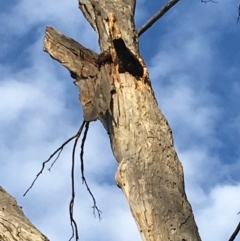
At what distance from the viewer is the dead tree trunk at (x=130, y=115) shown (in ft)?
9.32

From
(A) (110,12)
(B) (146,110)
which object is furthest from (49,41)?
(B) (146,110)

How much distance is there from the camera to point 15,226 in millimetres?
3027

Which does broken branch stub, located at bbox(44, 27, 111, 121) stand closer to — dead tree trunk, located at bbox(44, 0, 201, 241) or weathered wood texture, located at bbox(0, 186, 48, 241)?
dead tree trunk, located at bbox(44, 0, 201, 241)

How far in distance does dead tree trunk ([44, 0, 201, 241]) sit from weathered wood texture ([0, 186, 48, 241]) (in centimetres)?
A: 47

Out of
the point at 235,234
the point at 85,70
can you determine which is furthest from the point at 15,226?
the point at 235,234

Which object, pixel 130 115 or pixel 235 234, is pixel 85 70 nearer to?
pixel 130 115

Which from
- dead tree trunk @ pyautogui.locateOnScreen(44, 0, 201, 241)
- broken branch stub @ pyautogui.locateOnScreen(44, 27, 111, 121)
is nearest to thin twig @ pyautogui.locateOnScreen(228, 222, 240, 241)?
dead tree trunk @ pyautogui.locateOnScreen(44, 0, 201, 241)

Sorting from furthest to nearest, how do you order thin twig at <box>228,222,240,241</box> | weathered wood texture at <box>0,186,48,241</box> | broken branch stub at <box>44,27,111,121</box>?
broken branch stub at <box>44,27,111,121</box>
thin twig at <box>228,222,240,241</box>
weathered wood texture at <box>0,186,48,241</box>

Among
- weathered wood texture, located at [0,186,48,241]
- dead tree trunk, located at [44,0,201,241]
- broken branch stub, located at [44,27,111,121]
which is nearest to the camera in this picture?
dead tree trunk, located at [44,0,201,241]

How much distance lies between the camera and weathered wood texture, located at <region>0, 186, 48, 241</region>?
9.69ft

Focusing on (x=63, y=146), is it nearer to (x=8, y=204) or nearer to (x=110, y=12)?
(x=8, y=204)

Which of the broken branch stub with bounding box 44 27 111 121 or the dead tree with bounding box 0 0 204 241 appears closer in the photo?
the dead tree with bounding box 0 0 204 241

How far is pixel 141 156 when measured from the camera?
3039 millimetres

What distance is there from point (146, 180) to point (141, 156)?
0.16 m
